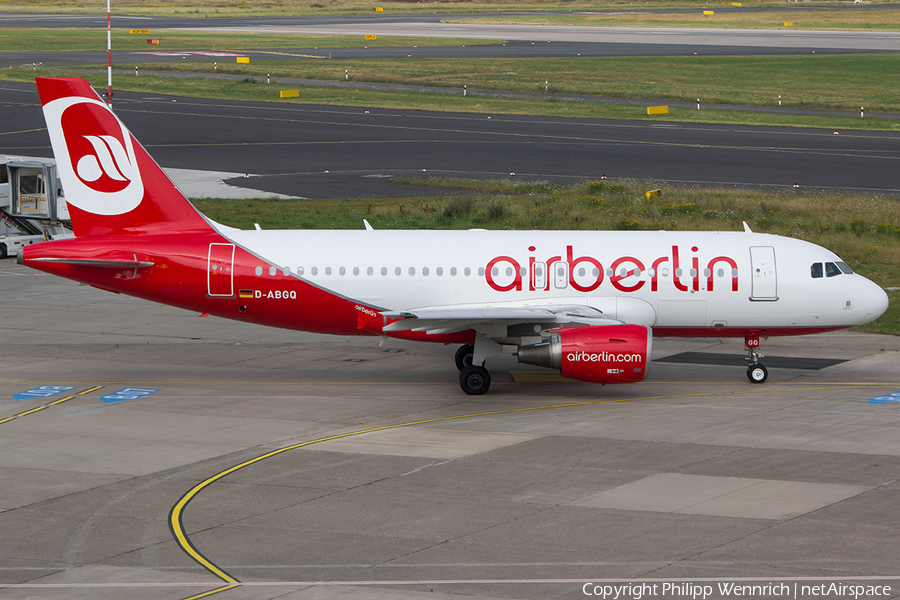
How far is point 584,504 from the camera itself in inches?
810

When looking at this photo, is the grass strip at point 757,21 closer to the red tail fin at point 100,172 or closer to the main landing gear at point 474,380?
the main landing gear at point 474,380

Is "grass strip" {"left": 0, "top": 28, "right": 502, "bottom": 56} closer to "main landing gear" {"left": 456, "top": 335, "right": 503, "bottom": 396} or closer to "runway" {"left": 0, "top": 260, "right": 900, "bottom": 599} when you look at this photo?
"runway" {"left": 0, "top": 260, "right": 900, "bottom": 599}

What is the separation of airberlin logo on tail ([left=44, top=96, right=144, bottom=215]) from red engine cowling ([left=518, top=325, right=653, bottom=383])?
1276 cm

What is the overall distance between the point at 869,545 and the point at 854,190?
47.5 m

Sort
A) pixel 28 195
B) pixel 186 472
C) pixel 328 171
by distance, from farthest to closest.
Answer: pixel 328 171, pixel 28 195, pixel 186 472

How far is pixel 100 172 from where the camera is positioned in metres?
30.9

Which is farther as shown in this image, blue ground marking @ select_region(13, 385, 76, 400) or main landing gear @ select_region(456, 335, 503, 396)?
main landing gear @ select_region(456, 335, 503, 396)

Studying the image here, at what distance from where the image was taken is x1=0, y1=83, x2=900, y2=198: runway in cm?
6681

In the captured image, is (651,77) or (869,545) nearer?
(869,545)

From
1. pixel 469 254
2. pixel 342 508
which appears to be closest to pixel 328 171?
pixel 469 254

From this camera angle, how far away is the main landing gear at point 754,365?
31.2 metres

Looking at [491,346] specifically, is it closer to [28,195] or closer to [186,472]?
[186,472]

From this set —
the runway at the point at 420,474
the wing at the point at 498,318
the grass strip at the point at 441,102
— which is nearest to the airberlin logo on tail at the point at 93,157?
the runway at the point at 420,474

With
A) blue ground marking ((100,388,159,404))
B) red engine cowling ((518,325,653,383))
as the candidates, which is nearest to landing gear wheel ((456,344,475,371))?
red engine cowling ((518,325,653,383))
